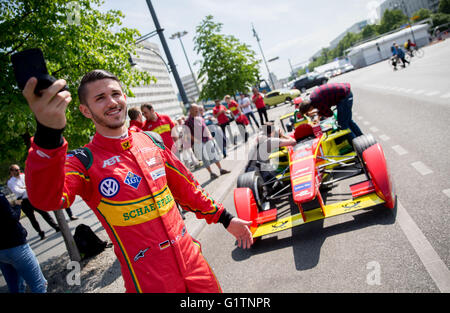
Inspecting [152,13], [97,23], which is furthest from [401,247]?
[152,13]

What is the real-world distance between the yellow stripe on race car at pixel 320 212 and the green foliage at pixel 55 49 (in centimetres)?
358

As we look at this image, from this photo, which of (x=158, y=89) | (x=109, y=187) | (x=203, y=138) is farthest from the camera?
(x=158, y=89)

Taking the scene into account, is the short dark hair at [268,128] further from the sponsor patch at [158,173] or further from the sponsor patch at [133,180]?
the sponsor patch at [133,180]

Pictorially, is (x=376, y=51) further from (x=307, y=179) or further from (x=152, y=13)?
(x=307, y=179)

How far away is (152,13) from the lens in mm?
10109

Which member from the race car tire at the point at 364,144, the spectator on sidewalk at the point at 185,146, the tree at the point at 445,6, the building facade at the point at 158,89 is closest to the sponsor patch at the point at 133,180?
the race car tire at the point at 364,144

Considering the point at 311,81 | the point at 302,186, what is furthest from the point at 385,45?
the point at 302,186

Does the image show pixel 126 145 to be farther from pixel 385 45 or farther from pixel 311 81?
pixel 385 45

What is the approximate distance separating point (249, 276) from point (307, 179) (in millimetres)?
1531

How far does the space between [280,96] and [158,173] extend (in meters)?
28.3

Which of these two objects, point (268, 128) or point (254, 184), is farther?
point (268, 128)

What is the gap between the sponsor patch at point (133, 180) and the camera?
1.75 m

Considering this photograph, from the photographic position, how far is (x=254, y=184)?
16.2 ft

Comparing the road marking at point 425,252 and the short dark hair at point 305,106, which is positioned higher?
the short dark hair at point 305,106
